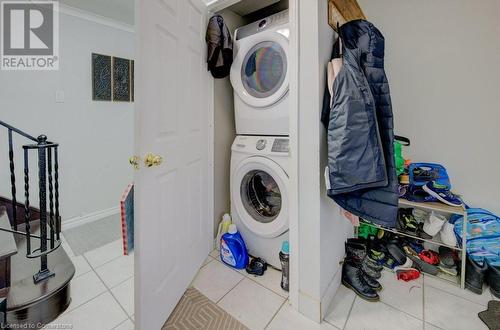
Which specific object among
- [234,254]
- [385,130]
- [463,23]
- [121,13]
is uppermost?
[121,13]

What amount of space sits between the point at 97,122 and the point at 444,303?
311 centimetres

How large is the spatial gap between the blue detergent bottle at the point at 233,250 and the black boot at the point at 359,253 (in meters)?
0.72

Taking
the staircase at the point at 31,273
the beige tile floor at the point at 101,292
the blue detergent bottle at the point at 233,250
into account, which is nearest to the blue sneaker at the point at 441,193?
the blue detergent bottle at the point at 233,250

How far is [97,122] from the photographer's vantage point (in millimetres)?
2330

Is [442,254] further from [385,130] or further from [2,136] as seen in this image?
[2,136]

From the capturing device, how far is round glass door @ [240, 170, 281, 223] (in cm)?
165

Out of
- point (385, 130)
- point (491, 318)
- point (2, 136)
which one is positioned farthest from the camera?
point (2, 136)

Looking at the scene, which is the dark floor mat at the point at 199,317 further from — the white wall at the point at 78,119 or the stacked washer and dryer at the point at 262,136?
the white wall at the point at 78,119

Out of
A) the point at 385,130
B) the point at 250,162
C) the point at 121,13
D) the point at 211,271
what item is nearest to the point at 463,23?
the point at 385,130

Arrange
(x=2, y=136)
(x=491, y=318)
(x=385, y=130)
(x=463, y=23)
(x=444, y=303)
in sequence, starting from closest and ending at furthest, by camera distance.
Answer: (x=385, y=130) < (x=491, y=318) < (x=444, y=303) < (x=463, y=23) < (x=2, y=136)

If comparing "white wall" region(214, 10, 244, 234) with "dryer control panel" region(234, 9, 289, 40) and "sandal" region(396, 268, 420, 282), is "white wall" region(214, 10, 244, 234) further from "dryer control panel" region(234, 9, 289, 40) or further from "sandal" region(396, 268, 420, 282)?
"sandal" region(396, 268, 420, 282)

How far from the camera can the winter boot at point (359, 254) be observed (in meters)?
1.53

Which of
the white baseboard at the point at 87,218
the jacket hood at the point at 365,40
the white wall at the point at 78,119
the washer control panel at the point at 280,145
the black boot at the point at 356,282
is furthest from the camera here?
the white baseboard at the point at 87,218

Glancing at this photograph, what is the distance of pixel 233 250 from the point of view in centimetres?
162
